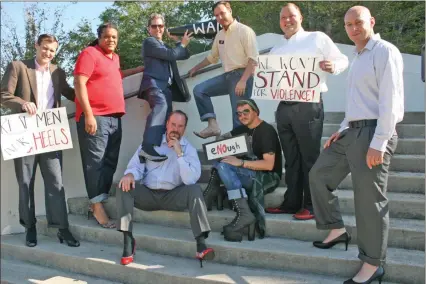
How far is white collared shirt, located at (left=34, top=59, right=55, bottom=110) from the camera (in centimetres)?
370

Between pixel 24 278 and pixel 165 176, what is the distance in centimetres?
138

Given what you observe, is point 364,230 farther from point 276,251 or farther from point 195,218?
point 195,218

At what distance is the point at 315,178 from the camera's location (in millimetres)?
2895

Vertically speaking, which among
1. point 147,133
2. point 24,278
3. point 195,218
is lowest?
point 24,278

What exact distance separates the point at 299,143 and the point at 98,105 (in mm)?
1715

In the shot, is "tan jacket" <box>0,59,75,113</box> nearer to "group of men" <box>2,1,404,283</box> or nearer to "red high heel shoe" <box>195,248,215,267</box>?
"group of men" <box>2,1,404,283</box>

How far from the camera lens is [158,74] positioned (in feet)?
13.5

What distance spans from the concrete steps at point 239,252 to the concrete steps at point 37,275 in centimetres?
8

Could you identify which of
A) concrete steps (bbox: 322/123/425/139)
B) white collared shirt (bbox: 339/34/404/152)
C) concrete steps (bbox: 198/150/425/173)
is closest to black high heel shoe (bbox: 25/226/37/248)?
white collared shirt (bbox: 339/34/404/152)

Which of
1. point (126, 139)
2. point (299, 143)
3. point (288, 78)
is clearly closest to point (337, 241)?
point (299, 143)

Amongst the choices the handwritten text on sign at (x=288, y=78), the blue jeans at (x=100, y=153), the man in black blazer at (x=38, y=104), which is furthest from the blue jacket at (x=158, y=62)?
the handwritten text on sign at (x=288, y=78)

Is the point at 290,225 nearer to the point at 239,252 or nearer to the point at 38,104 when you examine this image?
the point at 239,252

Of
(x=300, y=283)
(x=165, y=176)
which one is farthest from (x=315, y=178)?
(x=165, y=176)

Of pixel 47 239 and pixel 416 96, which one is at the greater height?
pixel 416 96
